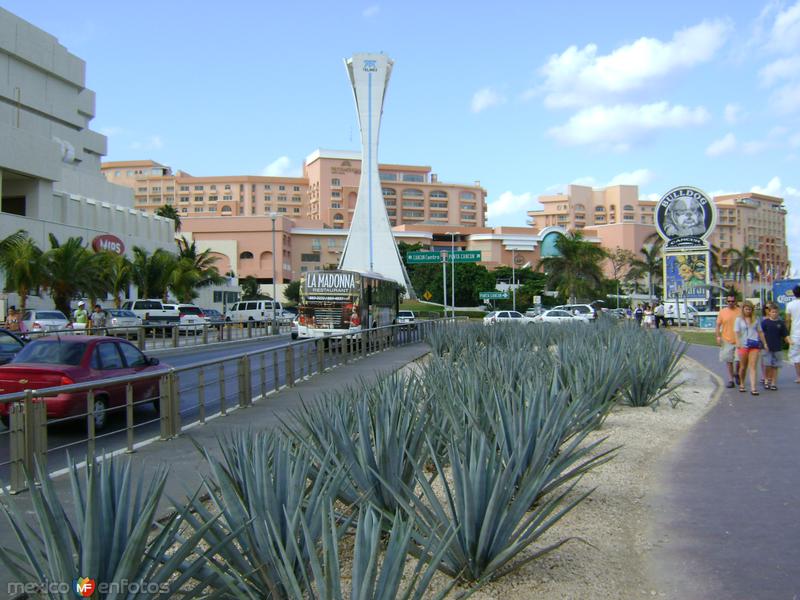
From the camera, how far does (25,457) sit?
6773 millimetres

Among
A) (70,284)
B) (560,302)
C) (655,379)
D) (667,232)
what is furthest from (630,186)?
(655,379)

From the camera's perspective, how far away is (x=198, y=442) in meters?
9.27

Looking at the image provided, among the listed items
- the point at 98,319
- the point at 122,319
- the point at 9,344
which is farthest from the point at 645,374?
the point at 122,319

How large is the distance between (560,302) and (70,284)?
6974cm

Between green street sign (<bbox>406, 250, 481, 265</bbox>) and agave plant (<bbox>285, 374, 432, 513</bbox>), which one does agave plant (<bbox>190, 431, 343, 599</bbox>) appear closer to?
agave plant (<bbox>285, 374, 432, 513</bbox>)

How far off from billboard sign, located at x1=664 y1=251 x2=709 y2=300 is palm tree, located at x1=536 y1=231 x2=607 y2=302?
2265 centimetres

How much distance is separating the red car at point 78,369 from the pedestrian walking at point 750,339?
31.9 feet

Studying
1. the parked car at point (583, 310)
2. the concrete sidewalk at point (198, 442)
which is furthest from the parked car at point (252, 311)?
the concrete sidewalk at point (198, 442)

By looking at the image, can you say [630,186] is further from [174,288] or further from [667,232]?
[174,288]

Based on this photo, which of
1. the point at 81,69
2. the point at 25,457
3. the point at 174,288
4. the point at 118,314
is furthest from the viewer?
the point at 81,69

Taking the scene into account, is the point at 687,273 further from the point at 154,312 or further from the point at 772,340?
the point at 772,340

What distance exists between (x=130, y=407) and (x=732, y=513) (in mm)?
6211

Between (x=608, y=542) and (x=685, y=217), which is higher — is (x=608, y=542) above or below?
below

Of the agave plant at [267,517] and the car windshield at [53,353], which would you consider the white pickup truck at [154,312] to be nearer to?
the car windshield at [53,353]
